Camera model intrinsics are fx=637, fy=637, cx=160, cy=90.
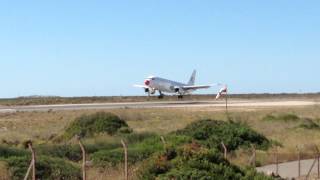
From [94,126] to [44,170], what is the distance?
21.4 metres

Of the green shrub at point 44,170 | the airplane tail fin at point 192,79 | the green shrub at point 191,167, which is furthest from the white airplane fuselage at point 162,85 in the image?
the green shrub at point 191,167

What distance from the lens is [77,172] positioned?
1650 centimetres

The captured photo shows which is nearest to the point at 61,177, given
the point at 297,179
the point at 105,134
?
the point at 297,179

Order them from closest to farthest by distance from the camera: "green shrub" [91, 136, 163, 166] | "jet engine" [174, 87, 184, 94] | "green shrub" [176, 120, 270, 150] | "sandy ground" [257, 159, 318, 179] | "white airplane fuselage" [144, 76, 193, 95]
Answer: "green shrub" [91, 136, 163, 166] < "sandy ground" [257, 159, 318, 179] < "green shrub" [176, 120, 270, 150] < "white airplane fuselage" [144, 76, 193, 95] < "jet engine" [174, 87, 184, 94]

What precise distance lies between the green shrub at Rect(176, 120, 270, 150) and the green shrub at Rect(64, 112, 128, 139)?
7.43 m

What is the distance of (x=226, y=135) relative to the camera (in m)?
28.6

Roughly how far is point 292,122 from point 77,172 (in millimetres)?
34665

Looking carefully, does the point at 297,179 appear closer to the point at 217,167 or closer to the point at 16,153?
the point at 217,167

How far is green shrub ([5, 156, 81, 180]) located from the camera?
605 inches

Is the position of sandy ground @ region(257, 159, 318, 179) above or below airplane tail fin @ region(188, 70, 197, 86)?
below

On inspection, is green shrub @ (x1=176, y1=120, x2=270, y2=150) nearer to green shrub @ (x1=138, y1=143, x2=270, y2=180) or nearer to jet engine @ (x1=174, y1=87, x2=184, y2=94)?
green shrub @ (x1=138, y1=143, x2=270, y2=180)

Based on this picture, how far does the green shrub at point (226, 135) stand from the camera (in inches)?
1101

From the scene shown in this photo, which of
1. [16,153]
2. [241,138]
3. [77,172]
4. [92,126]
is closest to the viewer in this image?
[77,172]

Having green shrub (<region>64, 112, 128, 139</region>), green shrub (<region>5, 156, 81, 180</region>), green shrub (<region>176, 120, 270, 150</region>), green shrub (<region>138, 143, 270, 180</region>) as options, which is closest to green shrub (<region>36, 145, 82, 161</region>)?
green shrub (<region>5, 156, 81, 180</region>)
